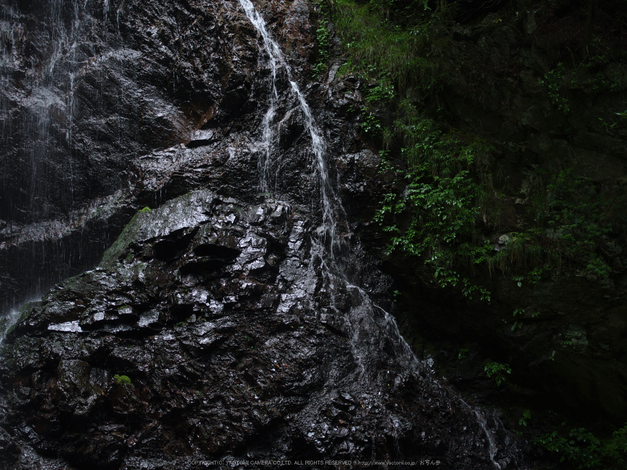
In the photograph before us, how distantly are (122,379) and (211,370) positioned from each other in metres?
1.14

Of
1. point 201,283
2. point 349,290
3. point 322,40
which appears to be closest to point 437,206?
point 349,290

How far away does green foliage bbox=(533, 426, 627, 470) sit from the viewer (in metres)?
4.78

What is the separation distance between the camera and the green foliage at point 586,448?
15.7ft

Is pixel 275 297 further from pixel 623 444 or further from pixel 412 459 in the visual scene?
pixel 623 444

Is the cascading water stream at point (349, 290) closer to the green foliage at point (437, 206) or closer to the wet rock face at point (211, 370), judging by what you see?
the wet rock face at point (211, 370)

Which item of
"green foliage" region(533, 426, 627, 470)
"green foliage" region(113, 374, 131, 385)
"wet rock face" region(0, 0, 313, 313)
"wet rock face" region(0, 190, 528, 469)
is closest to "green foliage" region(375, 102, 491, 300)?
"wet rock face" region(0, 190, 528, 469)

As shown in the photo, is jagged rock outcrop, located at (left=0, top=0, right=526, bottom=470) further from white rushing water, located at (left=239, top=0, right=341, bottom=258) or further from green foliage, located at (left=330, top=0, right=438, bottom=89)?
green foliage, located at (left=330, top=0, right=438, bottom=89)

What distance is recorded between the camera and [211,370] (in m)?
4.84

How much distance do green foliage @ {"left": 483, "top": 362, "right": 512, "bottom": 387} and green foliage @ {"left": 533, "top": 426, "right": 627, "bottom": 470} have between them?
34.6 inches

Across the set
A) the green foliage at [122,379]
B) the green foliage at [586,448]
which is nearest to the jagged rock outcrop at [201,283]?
the green foliage at [122,379]

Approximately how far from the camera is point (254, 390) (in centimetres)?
467

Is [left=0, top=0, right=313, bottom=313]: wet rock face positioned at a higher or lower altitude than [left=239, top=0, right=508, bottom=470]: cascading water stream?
higher

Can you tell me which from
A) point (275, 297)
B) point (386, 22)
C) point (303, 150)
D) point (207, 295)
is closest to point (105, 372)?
point (207, 295)

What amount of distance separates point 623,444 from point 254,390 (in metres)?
4.98
